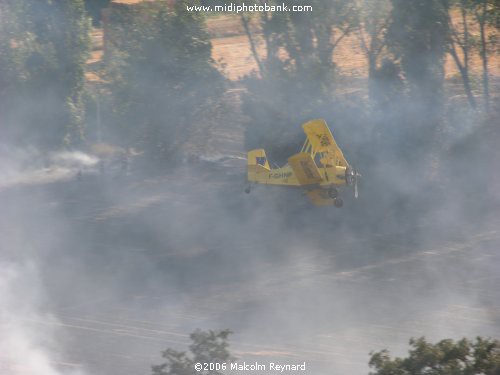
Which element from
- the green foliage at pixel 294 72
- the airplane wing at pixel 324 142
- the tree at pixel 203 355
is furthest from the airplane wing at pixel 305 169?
the green foliage at pixel 294 72

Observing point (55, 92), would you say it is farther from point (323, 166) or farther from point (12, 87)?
point (323, 166)

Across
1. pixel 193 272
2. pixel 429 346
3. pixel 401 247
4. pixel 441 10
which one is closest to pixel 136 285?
pixel 193 272

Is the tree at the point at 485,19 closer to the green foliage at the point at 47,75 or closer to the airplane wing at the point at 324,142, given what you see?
the airplane wing at the point at 324,142

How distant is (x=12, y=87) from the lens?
6128 cm

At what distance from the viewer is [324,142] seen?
35.8 meters

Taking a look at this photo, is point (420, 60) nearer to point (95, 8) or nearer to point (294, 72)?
point (294, 72)

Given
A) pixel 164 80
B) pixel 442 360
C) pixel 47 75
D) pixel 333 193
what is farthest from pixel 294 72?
pixel 442 360

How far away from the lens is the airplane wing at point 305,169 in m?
35.3

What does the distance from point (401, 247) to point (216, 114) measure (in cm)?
1499

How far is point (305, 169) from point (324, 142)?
44.9 inches

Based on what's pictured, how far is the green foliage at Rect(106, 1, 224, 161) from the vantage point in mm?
56688

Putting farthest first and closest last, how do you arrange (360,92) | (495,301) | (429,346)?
1. (360,92)
2. (495,301)
3. (429,346)

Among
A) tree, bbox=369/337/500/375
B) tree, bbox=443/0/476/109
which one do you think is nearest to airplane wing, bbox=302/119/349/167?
tree, bbox=369/337/500/375

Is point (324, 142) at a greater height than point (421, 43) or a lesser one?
greater
